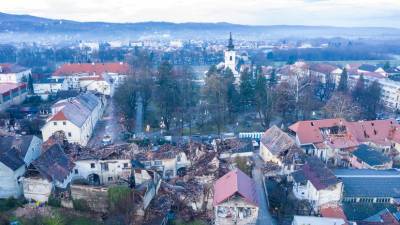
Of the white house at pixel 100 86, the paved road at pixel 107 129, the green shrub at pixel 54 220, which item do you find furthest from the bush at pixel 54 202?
the white house at pixel 100 86

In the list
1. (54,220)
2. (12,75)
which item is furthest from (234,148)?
(12,75)

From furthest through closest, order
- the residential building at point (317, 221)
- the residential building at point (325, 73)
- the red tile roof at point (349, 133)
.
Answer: the residential building at point (325, 73) < the red tile roof at point (349, 133) < the residential building at point (317, 221)

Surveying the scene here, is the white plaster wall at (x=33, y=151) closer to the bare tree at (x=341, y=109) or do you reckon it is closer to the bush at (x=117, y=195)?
the bush at (x=117, y=195)

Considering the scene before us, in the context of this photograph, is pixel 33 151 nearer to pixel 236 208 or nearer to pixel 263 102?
pixel 236 208

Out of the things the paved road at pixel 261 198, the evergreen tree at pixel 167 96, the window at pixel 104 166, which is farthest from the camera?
the evergreen tree at pixel 167 96

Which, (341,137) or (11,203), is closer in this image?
(11,203)
